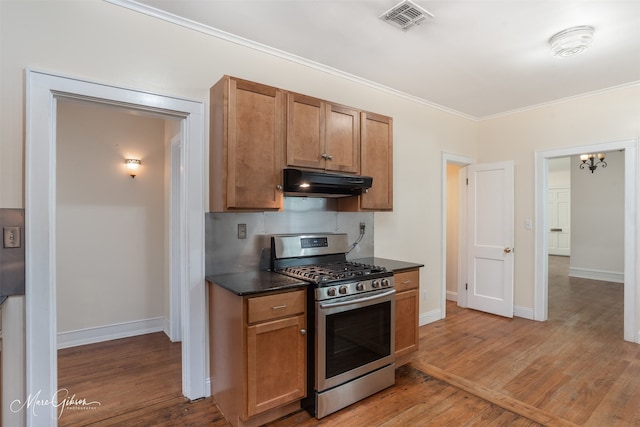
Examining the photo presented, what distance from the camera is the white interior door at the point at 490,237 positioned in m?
4.45

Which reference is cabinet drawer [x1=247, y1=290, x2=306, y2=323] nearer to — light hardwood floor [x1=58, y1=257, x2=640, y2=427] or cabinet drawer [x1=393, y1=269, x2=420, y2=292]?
light hardwood floor [x1=58, y1=257, x2=640, y2=427]

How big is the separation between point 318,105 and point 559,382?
306cm

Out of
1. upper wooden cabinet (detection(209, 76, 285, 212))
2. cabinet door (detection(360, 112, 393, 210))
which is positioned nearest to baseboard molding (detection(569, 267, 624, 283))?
cabinet door (detection(360, 112, 393, 210))

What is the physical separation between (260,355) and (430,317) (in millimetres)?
2790

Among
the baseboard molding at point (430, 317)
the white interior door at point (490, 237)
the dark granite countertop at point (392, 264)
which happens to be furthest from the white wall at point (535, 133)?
the dark granite countertop at point (392, 264)

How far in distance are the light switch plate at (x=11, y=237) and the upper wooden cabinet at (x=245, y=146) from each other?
1.13 meters

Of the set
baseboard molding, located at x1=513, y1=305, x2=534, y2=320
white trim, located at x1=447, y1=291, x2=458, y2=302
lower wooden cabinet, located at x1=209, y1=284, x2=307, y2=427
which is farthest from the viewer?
white trim, located at x1=447, y1=291, x2=458, y2=302

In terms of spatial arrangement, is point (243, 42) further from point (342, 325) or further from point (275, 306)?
point (342, 325)

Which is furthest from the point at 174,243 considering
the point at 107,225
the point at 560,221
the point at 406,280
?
the point at 560,221

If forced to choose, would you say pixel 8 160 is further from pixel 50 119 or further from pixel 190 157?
pixel 190 157

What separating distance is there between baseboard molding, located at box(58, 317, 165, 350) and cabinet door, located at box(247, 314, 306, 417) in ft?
7.74

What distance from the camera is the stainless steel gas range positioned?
228cm

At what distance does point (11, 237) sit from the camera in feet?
6.27

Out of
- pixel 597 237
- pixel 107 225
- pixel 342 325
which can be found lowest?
pixel 342 325
